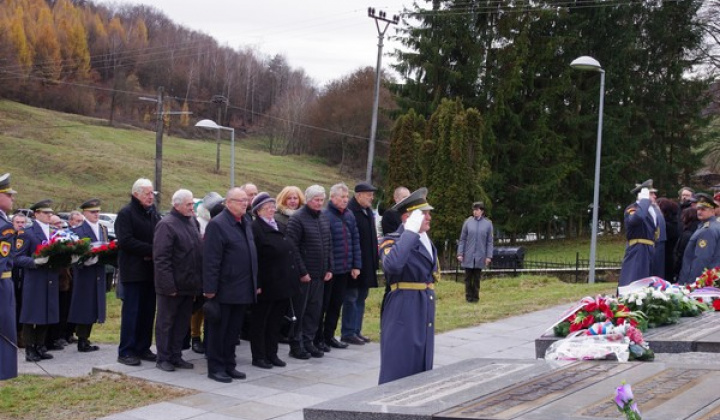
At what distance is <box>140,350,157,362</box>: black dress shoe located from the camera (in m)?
9.30

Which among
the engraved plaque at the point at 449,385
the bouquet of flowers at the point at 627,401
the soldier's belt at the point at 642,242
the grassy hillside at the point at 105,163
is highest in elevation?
the grassy hillside at the point at 105,163

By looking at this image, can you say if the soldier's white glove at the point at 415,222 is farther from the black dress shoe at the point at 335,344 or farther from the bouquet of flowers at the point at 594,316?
the black dress shoe at the point at 335,344

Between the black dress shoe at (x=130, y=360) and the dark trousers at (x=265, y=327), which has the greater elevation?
the dark trousers at (x=265, y=327)

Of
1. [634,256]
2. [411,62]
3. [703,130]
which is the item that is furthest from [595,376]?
[703,130]

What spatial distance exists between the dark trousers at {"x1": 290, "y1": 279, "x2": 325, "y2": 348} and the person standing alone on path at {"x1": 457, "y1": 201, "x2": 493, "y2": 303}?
260 inches

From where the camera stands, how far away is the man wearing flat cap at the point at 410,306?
6992 mm

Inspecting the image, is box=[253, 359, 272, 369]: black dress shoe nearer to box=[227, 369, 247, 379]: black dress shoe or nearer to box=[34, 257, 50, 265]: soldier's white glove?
box=[227, 369, 247, 379]: black dress shoe

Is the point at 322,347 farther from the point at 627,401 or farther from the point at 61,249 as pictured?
the point at 627,401

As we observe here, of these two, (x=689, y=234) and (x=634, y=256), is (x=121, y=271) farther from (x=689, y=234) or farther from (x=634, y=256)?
(x=689, y=234)

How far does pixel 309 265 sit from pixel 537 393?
4.88 m

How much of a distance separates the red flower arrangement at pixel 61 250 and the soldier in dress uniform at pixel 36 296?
3.1 inches

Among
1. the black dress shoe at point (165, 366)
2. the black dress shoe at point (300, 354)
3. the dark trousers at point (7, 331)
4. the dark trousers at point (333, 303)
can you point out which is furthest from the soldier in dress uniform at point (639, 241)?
the dark trousers at point (7, 331)

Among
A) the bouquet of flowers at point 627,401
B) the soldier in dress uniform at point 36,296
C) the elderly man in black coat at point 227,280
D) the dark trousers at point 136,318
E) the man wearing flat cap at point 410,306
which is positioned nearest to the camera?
the bouquet of flowers at point 627,401

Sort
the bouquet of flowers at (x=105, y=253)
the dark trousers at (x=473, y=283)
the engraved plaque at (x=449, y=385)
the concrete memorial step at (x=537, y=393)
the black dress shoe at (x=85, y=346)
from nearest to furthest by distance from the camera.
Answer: the concrete memorial step at (x=537, y=393) < the engraved plaque at (x=449, y=385) < the bouquet of flowers at (x=105, y=253) < the black dress shoe at (x=85, y=346) < the dark trousers at (x=473, y=283)
